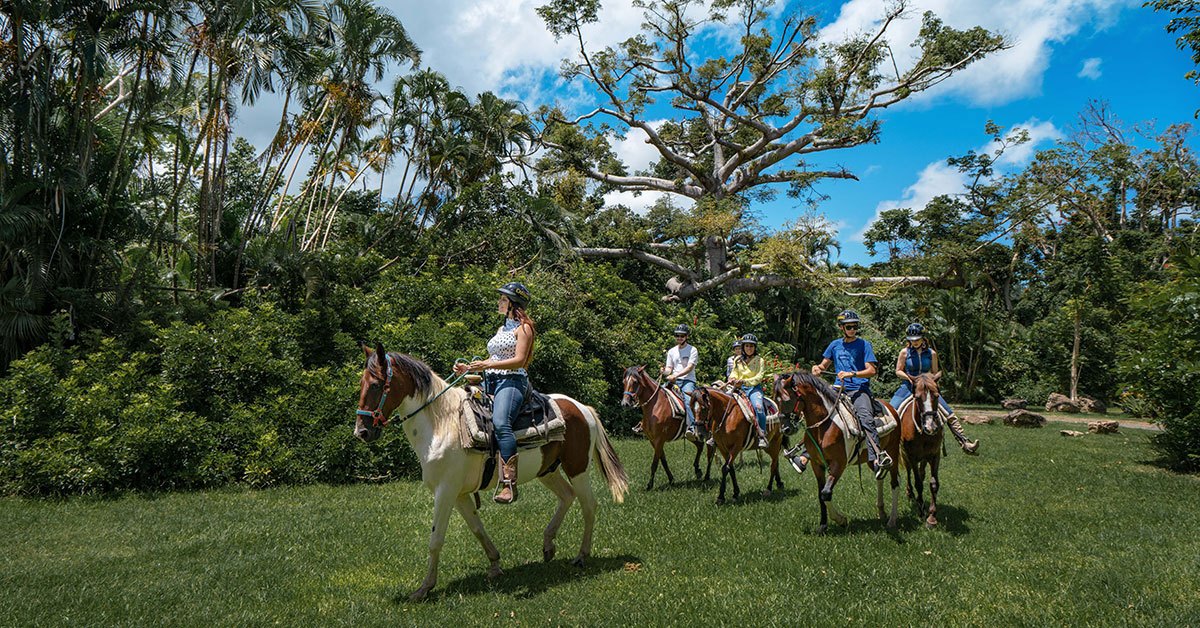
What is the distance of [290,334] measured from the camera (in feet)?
53.4

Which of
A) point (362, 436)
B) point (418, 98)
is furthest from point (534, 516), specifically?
point (418, 98)

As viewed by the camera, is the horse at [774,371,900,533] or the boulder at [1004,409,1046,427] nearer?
the horse at [774,371,900,533]

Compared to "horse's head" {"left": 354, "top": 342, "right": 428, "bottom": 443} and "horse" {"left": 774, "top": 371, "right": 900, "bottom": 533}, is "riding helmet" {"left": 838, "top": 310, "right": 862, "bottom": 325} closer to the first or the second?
"horse" {"left": 774, "top": 371, "right": 900, "bottom": 533}

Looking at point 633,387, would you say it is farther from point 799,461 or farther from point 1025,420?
point 1025,420

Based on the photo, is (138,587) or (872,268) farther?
(872,268)

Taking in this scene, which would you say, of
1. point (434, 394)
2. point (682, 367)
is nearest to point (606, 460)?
point (434, 394)

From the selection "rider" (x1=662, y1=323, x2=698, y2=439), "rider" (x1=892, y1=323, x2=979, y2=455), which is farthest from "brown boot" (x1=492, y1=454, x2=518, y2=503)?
"rider" (x1=662, y1=323, x2=698, y2=439)

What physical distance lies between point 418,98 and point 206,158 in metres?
8.81

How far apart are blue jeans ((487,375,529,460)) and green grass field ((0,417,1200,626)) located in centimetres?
140

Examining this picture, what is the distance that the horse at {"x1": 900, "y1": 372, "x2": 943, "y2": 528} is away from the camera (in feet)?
28.6

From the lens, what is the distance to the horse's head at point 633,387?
11.5 meters

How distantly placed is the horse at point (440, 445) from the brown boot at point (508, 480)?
0.27 meters

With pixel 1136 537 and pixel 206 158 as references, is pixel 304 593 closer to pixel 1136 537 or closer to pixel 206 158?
pixel 1136 537

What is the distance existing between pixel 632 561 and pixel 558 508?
100 cm
